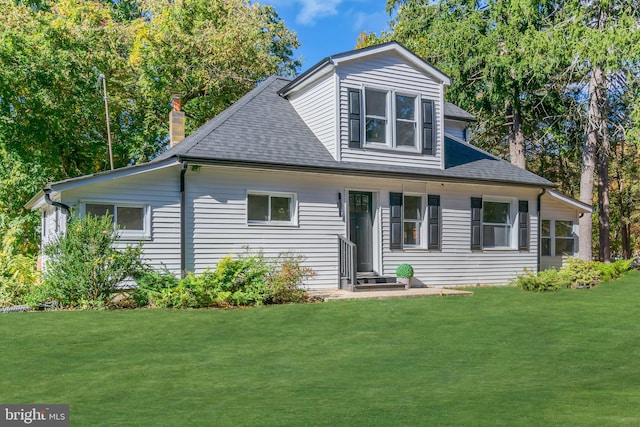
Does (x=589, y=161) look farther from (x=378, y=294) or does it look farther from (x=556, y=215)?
(x=378, y=294)

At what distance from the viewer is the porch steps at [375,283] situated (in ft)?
47.1

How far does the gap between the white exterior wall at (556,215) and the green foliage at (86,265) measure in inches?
560

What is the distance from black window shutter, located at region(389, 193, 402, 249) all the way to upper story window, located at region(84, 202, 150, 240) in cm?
648

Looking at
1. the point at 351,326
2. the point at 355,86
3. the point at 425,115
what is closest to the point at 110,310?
the point at 351,326

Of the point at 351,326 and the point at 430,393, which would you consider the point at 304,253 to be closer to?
the point at 351,326

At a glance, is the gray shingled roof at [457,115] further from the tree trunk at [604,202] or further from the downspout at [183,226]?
the downspout at [183,226]

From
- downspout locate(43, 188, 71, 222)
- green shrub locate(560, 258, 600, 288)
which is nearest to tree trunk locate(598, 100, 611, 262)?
green shrub locate(560, 258, 600, 288)

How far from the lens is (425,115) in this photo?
16266 mm

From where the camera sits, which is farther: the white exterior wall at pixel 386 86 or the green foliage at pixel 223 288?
the white exterior wall at pixel 386 86

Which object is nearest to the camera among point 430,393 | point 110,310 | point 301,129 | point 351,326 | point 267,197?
point 430,393

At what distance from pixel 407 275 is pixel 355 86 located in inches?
204

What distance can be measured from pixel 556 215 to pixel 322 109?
991 centimetres

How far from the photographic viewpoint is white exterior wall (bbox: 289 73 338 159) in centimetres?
1536

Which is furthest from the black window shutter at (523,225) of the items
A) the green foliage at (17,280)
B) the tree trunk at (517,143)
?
the green foliage at (17,280)
